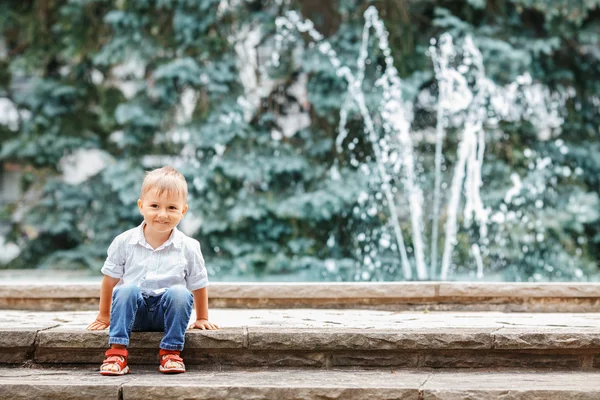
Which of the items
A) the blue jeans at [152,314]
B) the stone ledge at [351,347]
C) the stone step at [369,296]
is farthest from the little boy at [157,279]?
the stone step at [369,296]

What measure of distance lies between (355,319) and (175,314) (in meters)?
0.98

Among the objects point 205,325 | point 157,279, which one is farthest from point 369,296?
point 157,279

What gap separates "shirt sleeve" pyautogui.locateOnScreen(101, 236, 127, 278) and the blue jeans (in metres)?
0.14

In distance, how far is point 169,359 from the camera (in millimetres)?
2824

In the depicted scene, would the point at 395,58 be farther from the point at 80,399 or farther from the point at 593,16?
the point at 80,399

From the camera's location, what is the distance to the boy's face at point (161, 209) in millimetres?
2975

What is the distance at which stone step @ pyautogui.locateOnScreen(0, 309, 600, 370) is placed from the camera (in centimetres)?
291

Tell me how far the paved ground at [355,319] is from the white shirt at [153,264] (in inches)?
10.9

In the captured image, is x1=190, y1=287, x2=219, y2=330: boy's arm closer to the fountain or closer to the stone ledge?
the stone ledge

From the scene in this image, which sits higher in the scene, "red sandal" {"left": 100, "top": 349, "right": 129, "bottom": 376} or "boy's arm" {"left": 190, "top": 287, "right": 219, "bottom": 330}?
"boy's arm" {"left": 190, "top": 287, "right": 219, "bottom": 330}

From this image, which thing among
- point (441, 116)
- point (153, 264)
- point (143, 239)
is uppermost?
point (441, 116)

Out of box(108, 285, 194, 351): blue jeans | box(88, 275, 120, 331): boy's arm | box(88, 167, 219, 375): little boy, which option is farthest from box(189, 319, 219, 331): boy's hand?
box(88, 275, 120, 331): boy's arm

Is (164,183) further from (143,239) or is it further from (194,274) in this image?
(194,274)

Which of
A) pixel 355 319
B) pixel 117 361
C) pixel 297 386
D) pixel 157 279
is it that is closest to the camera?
pixel 297 386
